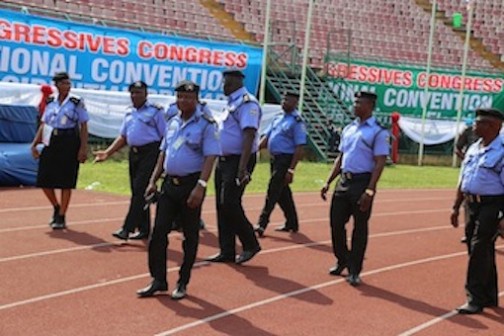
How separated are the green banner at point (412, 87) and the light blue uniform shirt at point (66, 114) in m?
17.8

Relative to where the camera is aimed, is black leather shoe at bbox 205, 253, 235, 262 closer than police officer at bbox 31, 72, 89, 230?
Yes

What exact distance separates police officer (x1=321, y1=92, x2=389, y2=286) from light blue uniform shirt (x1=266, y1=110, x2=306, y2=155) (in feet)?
7.37

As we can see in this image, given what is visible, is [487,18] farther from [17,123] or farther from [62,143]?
[62,143]

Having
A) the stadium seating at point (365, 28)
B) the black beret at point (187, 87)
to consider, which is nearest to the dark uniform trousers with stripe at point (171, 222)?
the black beret at point (187, 87)

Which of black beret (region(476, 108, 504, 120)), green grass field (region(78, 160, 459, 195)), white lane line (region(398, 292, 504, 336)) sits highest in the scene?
black beret (region(476, 108, 504, 120))

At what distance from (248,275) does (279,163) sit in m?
2.64

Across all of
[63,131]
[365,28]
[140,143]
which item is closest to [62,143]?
[63,131]

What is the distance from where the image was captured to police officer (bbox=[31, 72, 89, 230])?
9094 millimetres

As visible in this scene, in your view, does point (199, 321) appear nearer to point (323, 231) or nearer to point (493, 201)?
point (493, 201)

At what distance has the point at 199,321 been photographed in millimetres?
5766

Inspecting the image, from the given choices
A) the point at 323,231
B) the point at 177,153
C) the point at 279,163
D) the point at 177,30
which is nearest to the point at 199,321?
the point at 177,153

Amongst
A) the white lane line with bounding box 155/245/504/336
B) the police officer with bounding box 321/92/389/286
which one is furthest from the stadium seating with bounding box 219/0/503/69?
the police officer with bounding box 321/92/389/286

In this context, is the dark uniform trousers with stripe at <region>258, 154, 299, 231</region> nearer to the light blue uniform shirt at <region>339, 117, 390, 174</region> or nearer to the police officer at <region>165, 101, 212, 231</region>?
the police officer at <region>165, 101, 212, 231</region>

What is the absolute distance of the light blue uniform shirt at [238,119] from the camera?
298 inches
